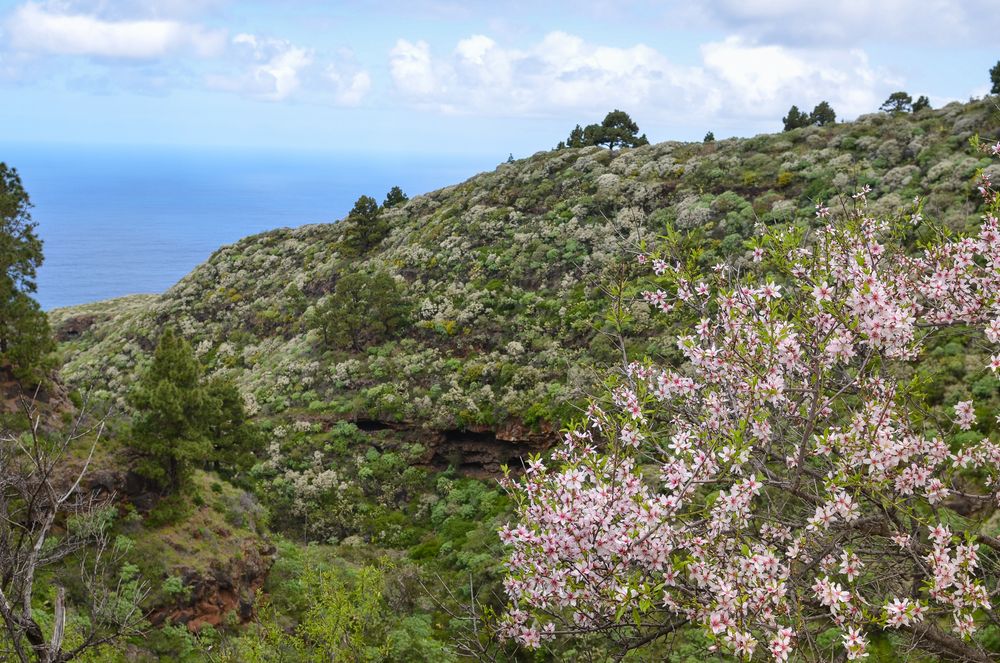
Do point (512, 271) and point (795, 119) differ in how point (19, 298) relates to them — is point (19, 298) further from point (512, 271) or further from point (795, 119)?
point (795, 119)

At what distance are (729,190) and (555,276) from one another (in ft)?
37.2

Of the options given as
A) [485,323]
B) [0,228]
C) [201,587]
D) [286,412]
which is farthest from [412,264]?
[201,587]

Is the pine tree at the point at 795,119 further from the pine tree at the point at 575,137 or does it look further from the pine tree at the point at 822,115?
the pine tree at the point at 575,137

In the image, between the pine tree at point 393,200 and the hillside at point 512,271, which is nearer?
the hillside at point 512,271

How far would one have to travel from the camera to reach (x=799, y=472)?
571cm

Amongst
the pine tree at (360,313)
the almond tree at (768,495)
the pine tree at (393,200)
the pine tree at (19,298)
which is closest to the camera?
the almond tree at (768,495)

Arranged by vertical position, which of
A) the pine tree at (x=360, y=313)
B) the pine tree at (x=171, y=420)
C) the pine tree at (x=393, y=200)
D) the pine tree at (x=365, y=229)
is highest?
the pine tree at (x=393, y=200)

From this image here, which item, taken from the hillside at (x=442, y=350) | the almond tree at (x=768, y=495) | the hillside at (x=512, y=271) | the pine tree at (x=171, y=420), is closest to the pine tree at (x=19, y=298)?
the hillside at (x=442, y=350)

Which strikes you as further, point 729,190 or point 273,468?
point 729,190

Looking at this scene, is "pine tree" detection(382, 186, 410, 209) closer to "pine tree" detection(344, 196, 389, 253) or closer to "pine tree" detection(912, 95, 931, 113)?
"pine tree" detection(344, 196, 389, 253)

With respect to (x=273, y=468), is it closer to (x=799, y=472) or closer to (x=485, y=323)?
(x=485, y=323)

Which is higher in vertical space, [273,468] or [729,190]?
[729,190]

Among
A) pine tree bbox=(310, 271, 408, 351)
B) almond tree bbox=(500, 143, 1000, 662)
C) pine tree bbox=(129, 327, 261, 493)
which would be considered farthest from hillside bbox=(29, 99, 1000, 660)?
almond tree bbox=(500, 143, 1000, 662)

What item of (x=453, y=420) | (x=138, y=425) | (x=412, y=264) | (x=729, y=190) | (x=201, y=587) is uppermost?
(x=729, y=190)
